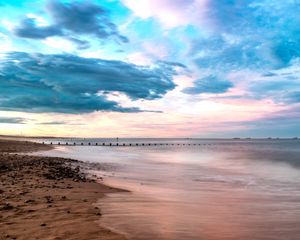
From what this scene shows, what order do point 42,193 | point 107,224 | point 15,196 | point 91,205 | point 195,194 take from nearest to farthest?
point 107,224
point 91,205
point 15,196
point 42,193
point 195,194

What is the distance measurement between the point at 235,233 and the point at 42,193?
342 inches

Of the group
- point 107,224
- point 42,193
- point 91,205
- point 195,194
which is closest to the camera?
point 107,224

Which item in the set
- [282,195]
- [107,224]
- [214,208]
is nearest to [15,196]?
[107,224]

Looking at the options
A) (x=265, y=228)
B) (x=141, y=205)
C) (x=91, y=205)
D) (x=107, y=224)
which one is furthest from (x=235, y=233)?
(x=91, y=205)

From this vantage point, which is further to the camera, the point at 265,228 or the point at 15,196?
the point at 15,196

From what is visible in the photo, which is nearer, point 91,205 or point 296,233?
point 296,233

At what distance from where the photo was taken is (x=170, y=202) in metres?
13.3

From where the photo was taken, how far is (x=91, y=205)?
12.2 metres

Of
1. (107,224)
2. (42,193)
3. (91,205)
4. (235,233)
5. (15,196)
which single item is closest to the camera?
(235,233)

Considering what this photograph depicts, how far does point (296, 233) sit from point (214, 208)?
364cm

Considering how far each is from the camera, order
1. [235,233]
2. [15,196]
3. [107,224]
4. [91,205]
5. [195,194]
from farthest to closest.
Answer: [195,194]
[15,196]
[91,205]
[107,224]
[235,233]

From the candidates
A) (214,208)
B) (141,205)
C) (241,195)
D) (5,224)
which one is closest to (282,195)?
(241,195)

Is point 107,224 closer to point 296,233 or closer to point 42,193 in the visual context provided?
point 296,233

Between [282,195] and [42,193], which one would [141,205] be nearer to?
[42,193]
